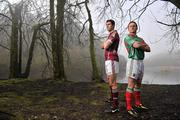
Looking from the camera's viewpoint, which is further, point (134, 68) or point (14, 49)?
point (14, 49)

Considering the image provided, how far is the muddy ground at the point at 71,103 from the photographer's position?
247 inches

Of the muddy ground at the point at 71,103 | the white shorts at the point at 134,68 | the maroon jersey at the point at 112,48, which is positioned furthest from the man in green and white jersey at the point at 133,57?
the muddy ground at the point at 71,103

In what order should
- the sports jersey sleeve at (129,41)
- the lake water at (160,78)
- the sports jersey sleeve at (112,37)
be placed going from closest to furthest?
the sports jersey sleeve at (129,41), the sports jersey sleeve at (112,37), the lake water at (160,78)

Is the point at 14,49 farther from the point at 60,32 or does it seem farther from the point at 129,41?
the point at 129,41

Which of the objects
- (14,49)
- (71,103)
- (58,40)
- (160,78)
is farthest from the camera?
(160,78)

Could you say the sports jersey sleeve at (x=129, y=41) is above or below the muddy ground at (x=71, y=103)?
above

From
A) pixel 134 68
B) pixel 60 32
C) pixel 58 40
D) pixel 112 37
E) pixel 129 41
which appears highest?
pixel 60 32

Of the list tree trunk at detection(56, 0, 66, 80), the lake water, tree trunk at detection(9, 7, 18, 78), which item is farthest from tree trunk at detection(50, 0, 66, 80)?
the lake water

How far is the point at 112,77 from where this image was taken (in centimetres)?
618

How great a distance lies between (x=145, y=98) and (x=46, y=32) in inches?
347

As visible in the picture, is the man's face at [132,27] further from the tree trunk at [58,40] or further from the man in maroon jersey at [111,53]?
the tree trunk at [58,40]

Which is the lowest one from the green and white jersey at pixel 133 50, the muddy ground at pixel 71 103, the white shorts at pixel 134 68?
the muddy ground at pixel 71 103

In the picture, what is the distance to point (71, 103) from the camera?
7730 millimetres

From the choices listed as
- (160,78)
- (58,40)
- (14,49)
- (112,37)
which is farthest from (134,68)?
(160,78)
